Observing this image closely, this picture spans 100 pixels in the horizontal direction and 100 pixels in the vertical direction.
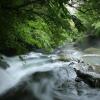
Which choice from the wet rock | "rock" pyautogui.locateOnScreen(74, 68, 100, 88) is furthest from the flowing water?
"rock" pyautogui.locateOnScreen(74, 68, 100, 88)

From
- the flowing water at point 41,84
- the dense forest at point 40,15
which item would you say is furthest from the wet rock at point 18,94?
the dense forest at point 40,15

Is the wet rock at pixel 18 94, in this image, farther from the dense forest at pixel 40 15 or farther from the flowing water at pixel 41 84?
the dense forest at pixel 40 15

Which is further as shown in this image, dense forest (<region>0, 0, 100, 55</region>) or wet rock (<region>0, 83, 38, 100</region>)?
wet rock (<region>0, 83, 38, 100</region>)

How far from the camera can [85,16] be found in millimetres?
5254

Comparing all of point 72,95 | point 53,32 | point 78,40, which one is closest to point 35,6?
point 53,32

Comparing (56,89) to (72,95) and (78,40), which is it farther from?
(78,40)

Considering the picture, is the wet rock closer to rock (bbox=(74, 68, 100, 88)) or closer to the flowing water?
the flowing water

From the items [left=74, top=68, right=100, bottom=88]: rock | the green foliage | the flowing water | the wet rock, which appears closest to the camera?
the green foliage

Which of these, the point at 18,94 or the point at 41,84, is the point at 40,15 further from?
the point at 41,84

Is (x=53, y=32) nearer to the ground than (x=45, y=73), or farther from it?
farther from it

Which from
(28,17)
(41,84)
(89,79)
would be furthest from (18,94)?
(28,17)

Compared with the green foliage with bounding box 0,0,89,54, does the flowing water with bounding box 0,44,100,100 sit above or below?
below

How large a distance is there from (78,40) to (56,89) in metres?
16.2

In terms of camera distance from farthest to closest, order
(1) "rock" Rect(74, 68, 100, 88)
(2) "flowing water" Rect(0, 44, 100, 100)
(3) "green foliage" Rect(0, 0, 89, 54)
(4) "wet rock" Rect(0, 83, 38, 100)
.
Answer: (1) "rock" Rect(74, 68, 100, 88) → (2) "flowing water" Rect(0, 44, 100, 100) → (4) "wet rock" Rect(0, 83, 38, 100) → (3) "green foliage" Rect(0, 0, 89, 54)
